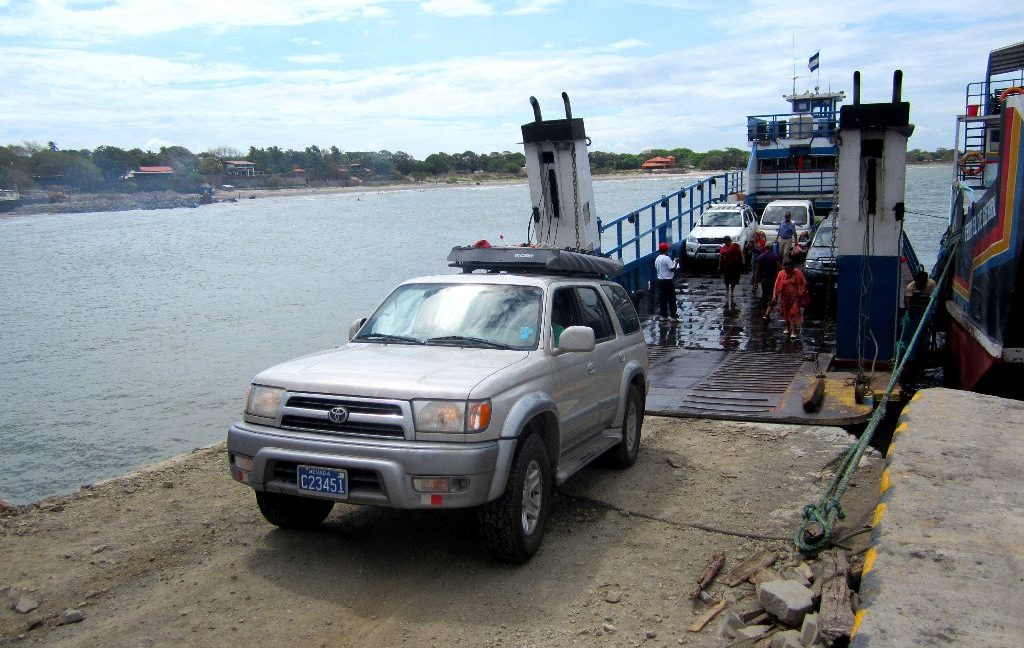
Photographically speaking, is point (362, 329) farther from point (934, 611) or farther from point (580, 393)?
point (934, 611)

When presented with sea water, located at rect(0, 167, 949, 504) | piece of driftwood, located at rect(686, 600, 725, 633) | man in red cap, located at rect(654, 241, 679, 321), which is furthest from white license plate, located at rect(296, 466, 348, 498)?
man in red cap, located at rect(654, 241, 679, 321)

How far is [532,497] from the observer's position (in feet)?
18.0

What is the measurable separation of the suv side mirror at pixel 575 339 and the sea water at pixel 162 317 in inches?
243

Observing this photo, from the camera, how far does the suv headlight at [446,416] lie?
4.91 m

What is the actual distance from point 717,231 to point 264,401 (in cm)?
1947

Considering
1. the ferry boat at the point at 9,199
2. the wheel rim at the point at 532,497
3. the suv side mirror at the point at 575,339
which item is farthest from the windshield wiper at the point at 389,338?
the ferry boat at the point at 9,199

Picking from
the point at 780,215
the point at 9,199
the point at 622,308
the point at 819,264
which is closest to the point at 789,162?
the point at 780,215

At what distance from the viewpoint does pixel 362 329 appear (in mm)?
6410

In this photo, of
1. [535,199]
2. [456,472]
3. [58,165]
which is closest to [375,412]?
[456,472]

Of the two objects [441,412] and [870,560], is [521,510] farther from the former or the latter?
[870,560]

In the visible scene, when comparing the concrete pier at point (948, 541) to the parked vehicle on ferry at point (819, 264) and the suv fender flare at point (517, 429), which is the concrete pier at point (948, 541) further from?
the parked vehicle on ferry at point (819, 264)

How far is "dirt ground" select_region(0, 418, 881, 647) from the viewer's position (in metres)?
4.61

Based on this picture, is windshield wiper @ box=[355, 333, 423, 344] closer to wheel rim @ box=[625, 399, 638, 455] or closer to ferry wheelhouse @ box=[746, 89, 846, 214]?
wheel rim @ box=[625, 399, 638, 455]

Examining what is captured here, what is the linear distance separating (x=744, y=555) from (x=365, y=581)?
7.70 feet
